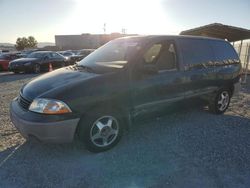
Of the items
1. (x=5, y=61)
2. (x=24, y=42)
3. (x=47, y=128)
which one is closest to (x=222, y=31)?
(x=47, y=128)

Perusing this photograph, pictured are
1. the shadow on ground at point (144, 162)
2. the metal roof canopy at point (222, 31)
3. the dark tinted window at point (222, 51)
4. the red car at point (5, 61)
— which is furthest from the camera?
the red car at point (5, 61)

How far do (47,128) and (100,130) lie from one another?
0.79 metres

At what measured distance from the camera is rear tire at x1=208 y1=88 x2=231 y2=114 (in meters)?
5.61

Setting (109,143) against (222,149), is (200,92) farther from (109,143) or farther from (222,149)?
(109,143)

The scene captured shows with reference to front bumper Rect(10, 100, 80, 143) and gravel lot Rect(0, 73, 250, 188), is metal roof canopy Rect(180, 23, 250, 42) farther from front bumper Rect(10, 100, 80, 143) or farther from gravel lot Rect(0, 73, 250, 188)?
front bumper Rect(10, 100, 80, 143)

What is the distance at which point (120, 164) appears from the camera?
3.51 m

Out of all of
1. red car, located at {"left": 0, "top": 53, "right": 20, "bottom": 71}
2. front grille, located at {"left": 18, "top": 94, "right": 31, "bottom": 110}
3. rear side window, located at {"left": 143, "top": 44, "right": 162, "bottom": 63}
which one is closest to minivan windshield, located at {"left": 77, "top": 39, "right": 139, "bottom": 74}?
rear side window, located at {"left": 143, "top": 44, "right": 162, "bottom": 63}

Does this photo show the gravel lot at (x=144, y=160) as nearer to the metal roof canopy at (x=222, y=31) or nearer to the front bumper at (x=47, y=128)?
the front bumper at (x=47, y=128)

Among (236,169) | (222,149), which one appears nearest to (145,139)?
(222,149)

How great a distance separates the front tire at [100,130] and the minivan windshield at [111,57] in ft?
2.40

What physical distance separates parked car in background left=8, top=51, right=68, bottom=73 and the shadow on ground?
40.0 feet

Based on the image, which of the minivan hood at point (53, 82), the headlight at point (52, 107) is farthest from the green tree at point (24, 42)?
the headlight at point (52, 107)

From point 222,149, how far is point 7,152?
3.46m

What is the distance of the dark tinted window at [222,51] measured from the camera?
18.1 feet
